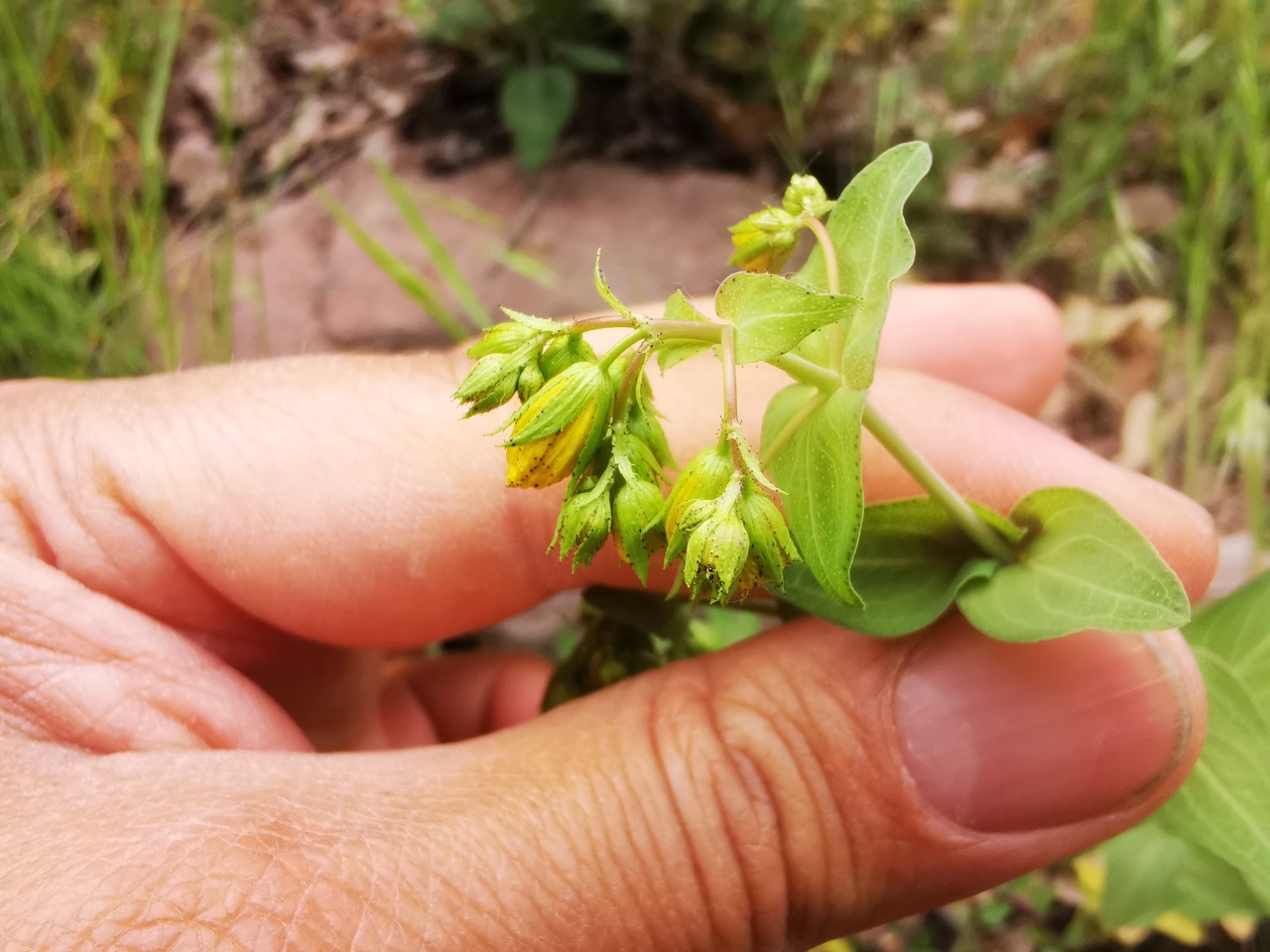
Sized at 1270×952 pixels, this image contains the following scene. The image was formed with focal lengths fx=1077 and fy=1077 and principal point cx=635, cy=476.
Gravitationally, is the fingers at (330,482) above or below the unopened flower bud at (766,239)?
below

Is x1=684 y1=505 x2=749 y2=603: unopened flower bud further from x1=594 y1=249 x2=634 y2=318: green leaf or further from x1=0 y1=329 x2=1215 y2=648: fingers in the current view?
x1=0 y1=329 x2=1215 y2=648: fingers

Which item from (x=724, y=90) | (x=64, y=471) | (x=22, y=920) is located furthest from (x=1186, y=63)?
(x=22, y=920)

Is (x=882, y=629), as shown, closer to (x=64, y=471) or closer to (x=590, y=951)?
(x=590, y=951)

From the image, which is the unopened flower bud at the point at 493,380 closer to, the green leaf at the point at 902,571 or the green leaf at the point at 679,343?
the green leaf at the point at 679,343

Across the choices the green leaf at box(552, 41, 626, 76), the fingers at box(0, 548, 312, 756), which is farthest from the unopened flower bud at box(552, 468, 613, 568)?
the green leaf at box(552, 41, 626, 76)

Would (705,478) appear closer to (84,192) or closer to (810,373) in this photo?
Result: (810,373)

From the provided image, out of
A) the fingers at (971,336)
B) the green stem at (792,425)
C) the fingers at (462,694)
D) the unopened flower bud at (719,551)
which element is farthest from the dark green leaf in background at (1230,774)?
the fingers at (462,694)

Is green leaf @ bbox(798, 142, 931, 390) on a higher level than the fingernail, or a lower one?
higher
